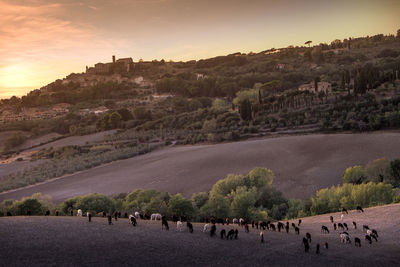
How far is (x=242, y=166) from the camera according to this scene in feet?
146

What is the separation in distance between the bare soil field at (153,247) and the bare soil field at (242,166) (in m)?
17.3

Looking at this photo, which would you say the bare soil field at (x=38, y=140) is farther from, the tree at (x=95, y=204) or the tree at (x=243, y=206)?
the tree at (x=243, y=206)


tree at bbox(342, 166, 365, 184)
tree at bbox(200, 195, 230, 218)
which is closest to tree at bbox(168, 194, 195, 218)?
tree at bbox(200, 195, 230, 218)

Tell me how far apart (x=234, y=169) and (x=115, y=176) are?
15.4 m

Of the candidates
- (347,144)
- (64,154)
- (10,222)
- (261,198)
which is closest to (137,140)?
(64,154)

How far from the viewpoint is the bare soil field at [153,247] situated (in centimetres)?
1290

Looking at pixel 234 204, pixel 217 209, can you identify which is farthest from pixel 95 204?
pixel 234 204

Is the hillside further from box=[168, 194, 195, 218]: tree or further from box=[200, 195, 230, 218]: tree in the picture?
box=[168, 194, 195, 218]: tree

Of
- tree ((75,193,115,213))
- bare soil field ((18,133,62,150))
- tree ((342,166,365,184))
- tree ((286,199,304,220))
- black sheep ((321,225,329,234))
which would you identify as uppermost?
tree ((75,193,115,213))

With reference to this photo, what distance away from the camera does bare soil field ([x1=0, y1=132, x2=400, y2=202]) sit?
38125mm

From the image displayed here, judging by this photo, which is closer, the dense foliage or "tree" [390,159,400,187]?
the dense foliage

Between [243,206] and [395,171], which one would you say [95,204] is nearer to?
[243,206]

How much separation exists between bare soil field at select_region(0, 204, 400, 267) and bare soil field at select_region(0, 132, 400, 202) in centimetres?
1725

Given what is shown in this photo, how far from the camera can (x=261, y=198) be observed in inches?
1226
